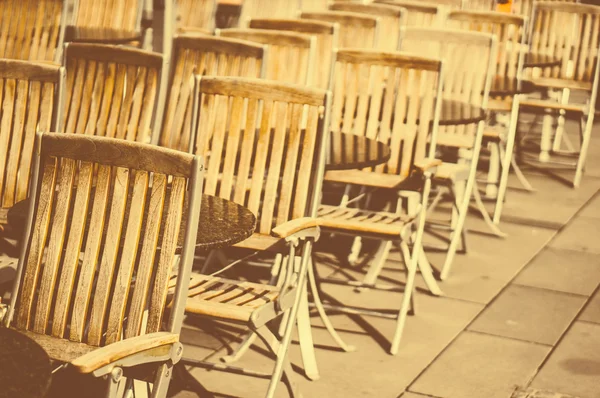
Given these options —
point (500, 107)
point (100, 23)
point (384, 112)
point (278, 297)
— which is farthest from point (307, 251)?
point (100, 23)

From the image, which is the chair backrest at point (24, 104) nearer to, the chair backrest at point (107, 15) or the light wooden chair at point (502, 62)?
the light wooden chair at point (502, 62)

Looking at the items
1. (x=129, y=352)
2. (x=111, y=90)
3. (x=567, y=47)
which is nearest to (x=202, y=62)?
(x=111, y=90)

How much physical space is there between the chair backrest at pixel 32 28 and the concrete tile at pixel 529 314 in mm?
3095

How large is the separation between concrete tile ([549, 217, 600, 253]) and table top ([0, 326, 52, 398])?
4.80m

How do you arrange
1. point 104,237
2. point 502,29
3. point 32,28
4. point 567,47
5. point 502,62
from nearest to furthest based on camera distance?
point 104,237, point 32,28, point 502,29, point 502,62, point 567,47

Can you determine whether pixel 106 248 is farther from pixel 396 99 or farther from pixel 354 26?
pixel 354 26

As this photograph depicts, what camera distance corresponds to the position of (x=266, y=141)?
13.5 feet

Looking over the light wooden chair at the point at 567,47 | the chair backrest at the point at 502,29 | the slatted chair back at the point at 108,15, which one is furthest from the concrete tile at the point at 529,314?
the slatted chair back at the point at 108,15

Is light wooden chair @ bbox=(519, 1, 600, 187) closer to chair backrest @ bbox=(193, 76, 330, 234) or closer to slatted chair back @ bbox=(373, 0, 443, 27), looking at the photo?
slatted chair back @ bbox=(373, 0, 443, 27)

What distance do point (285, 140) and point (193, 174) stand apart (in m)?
1.66

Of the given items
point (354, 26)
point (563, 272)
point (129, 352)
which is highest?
point (354, 26)

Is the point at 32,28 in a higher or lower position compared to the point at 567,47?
lower

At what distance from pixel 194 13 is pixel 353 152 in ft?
15.3

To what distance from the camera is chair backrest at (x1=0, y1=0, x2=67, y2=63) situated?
6414 millimetres
